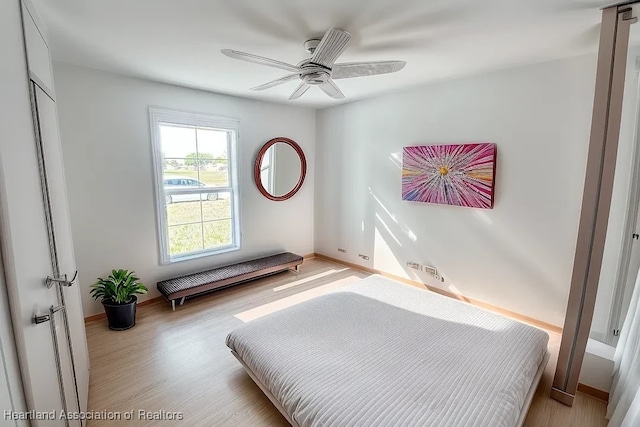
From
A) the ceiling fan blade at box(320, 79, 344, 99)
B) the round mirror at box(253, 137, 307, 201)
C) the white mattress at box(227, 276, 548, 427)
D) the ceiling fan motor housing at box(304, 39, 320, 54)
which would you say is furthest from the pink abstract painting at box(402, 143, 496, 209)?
the ceiling fan motor housing at box(304, 39, 320, 54)

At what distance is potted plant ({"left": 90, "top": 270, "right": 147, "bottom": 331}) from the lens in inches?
105

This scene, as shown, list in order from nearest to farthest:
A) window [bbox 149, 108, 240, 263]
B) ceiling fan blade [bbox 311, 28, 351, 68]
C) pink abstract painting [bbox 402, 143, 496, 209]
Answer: ceiling fan blade [bbox 311, 28, 351, 68]
pink abstract painting [bbox 402, 143, 496, 209]
window [bbox 149, 108, 240, 263]

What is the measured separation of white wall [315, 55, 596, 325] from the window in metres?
1.73

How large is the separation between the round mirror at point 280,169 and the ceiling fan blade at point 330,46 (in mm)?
2213

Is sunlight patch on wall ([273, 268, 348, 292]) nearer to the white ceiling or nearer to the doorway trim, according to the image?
the white ceiling

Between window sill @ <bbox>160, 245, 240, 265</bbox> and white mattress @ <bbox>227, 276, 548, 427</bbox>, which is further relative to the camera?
window sill @ <bbox>160, 245, 240, 265</bbox>

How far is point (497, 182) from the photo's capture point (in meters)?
2.87

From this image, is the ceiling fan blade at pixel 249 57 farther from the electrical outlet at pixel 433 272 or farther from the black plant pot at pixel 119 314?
the electrical outlet at pixel 433 272

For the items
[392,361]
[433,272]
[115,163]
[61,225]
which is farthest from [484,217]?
[115,163]

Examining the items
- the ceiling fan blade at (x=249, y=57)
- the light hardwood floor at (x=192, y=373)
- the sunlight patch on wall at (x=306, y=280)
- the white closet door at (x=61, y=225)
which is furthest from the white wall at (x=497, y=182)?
the white closet door at (x=61, y=225)

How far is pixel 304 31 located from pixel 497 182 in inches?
89.6

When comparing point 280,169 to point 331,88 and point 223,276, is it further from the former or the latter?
point 331,88

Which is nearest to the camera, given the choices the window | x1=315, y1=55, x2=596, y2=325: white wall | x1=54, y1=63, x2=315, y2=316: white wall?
x1=315, y1=55, x2=596, y2=325: white wall

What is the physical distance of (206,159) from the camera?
3600 mm
